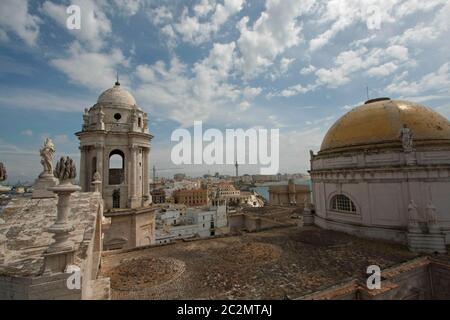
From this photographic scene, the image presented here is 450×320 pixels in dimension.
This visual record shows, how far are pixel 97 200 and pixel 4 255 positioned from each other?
4252 mm

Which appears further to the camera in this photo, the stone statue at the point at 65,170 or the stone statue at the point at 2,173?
the stone statue at the point at 2,173

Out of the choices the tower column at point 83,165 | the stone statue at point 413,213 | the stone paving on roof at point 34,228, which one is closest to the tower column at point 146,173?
the tower column at point 83,165

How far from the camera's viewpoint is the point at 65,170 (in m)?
5.84

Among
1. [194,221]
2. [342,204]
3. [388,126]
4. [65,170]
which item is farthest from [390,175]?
[194,221]

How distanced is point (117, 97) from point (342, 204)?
68.5 ft

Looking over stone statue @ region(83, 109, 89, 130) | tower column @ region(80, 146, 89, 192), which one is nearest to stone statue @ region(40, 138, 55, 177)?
tower column @ region(80, 146, 89, 192)

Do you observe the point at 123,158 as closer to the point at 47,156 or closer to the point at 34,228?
the point at 47,156

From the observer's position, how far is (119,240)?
669 inches

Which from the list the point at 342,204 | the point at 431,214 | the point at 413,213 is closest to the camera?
the point at 431,214

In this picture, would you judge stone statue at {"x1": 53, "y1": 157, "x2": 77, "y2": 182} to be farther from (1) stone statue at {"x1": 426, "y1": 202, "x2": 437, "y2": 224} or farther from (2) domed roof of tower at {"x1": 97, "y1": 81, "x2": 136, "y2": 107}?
(1) stone statue at {"x1": 426, "y1": 202, "x2": 437, "y2": 224}

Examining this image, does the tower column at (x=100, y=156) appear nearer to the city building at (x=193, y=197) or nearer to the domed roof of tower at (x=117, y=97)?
the domed roof of tower at (x=117, y=97)

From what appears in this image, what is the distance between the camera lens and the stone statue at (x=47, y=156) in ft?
33.4

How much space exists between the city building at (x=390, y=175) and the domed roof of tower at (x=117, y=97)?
1797cm
